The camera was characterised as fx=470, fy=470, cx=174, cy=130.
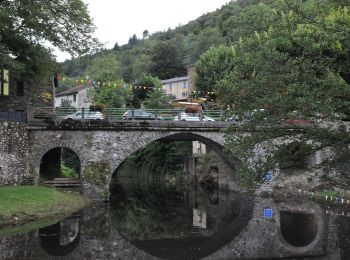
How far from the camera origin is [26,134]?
33062 millimetres

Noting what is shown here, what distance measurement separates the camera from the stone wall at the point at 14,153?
3105 centimetres

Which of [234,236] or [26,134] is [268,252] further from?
[26,134]

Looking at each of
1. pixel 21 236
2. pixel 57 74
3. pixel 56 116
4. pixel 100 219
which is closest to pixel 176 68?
pixel 57 74

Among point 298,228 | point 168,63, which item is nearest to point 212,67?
point 298,228

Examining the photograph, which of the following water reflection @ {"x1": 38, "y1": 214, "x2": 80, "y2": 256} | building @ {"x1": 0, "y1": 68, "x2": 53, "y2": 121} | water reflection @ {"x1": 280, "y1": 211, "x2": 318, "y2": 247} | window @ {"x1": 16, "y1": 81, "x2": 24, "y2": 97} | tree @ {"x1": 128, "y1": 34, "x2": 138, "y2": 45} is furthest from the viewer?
tree @ {"x1": 128, "y1": 34, "x2": 138, "y2": 45}

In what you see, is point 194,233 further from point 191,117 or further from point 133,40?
point 133,40

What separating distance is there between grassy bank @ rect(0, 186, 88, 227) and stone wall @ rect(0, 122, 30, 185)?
1829 millimetres

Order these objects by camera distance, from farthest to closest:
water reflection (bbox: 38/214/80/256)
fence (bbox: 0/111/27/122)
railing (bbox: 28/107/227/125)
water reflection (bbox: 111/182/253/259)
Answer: railing (bbox: 28/107/227/125) < fence (bbox: 0/111/27/122) < water reflection (bbox: 111/182/253/259) < water reflection (bbox: 38/214/80/256)

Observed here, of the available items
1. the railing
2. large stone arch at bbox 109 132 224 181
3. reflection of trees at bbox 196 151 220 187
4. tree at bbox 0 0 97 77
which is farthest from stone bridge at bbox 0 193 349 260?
reflection of trees at bbox 196 151 220 187

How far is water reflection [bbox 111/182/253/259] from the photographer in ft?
73.4

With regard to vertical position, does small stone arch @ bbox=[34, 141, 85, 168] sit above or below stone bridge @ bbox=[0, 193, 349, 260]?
above

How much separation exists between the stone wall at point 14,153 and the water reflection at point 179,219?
6893mm

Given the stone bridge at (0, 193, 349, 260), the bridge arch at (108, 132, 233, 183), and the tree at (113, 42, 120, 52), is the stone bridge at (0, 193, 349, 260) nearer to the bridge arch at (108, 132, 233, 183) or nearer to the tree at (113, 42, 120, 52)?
the bridge arch at (108, 132, 233, 183)

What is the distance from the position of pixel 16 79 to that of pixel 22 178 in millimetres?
9999
